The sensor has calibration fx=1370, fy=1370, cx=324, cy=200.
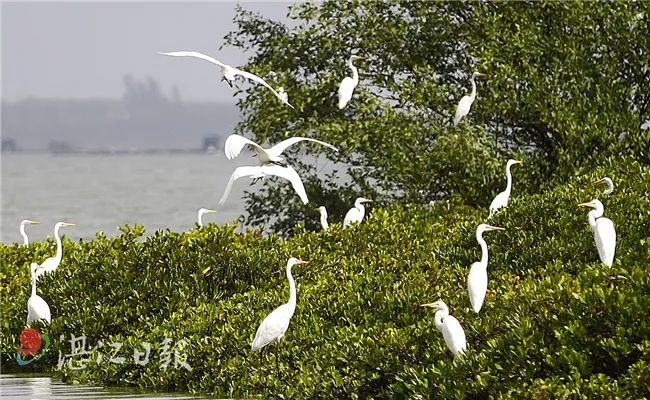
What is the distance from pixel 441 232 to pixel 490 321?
541 centimetres

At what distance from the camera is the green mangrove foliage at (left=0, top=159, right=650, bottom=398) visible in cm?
1130

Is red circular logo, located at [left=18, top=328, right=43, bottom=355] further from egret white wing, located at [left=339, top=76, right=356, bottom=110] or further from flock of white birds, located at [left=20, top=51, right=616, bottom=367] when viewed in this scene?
egret white wing, located at [left=339, top=76, right=356, bottom=110]

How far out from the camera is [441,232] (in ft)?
57.4

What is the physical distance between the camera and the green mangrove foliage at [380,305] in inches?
445

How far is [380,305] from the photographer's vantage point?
1363 cm

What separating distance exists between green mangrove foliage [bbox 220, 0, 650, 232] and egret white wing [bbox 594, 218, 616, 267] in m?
8.24

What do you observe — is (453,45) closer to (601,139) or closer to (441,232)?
(601,139)

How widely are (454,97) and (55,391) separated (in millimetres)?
10365

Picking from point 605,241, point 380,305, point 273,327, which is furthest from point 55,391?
point 605,241

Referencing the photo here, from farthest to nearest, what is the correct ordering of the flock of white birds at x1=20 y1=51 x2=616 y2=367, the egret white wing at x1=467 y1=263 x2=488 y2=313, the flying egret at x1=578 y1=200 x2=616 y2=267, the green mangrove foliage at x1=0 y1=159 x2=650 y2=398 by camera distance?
1. the flying egret at x1=578 y1=200 x2=616 y2=267
2. the egret white wing at x1=467 y1=263 x2=488 y2=313
3. the flock of white birds at x1=20 y1=51 x2=616 y2=367
4. the green mangrove foliage at x1=0 y1=159 x2=650 y2=398

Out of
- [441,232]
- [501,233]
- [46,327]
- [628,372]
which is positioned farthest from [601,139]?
[628,372]

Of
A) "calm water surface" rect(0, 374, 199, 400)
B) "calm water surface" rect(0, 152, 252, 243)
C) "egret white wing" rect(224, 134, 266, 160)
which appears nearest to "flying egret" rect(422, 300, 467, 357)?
"calm water surface" rect(0, 374, 199, 400)

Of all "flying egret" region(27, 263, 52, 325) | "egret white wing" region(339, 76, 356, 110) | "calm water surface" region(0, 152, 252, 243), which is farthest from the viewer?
"calm water surface" region(0, 152, 252, 243)

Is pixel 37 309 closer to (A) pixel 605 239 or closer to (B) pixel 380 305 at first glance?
(B) pixel 380 305
